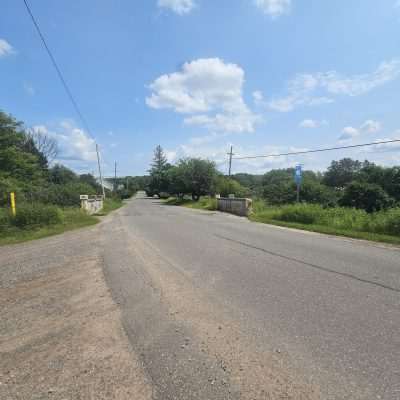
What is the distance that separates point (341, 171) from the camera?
3607 inches

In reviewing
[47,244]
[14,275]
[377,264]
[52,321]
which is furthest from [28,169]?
[377,264]

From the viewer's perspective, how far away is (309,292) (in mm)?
4020

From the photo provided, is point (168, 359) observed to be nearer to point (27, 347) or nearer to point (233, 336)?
point (233, 336)

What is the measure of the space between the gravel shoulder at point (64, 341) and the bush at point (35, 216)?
275 inches

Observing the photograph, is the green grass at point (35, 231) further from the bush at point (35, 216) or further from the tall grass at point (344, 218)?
the tall grass at point (344, 218)

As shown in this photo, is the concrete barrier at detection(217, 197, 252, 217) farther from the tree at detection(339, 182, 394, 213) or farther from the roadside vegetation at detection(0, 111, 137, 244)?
the tree at detection(339, 182, 394, 213)

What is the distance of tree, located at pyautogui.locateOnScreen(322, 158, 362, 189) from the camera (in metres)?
89.8

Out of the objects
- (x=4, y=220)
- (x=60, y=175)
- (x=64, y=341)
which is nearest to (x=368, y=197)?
(x=4, y=220)

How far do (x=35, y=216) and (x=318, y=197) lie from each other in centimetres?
5360

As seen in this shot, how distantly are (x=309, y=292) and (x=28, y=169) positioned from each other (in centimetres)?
3575

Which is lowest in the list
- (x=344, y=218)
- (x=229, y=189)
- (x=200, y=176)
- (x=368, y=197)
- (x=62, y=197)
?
(x=344, y=218)

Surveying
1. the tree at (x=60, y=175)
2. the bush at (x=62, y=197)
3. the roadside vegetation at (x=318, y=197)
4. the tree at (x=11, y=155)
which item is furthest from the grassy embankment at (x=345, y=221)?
the tree at (x=60, y=175)

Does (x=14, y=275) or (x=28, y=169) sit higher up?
(x=28, y=169)

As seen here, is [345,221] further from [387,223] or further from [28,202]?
[28,202]
